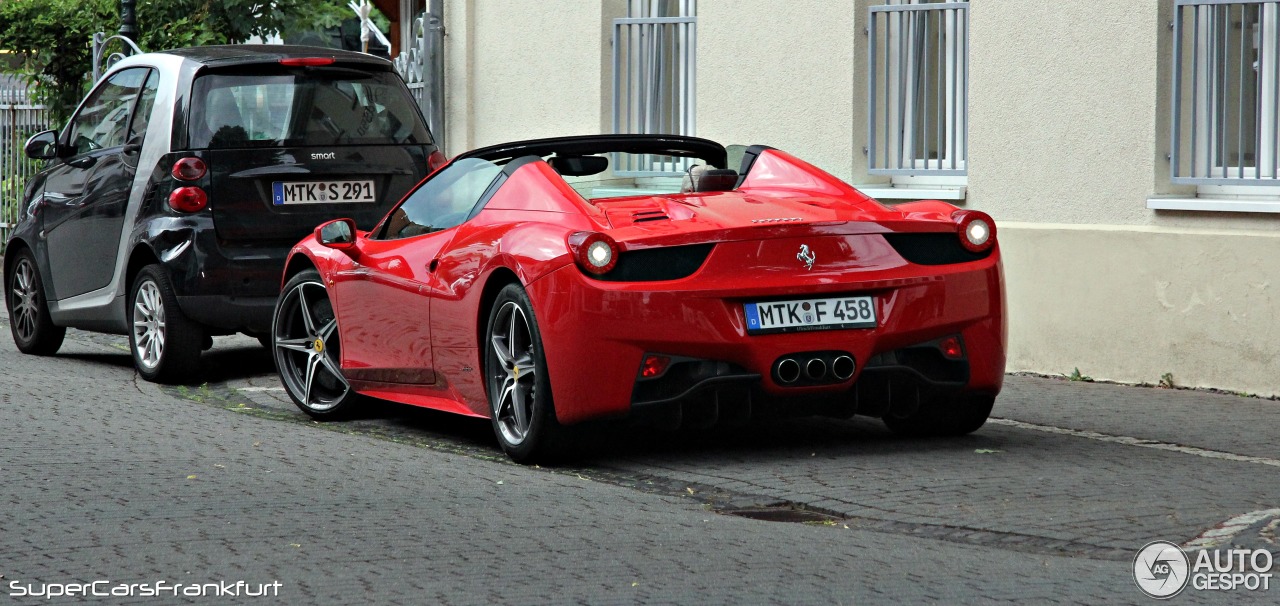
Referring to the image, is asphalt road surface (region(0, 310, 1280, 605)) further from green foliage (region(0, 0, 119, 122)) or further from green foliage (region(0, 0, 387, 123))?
green foliage (region(0, 0, 119, 122))

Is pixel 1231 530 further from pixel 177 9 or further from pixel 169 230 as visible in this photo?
pixel 177 9

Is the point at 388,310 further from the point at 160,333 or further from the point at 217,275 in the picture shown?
the point at 160,333

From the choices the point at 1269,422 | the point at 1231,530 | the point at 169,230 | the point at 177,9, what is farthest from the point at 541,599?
the point at 177,9

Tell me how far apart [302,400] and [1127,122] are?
474cm

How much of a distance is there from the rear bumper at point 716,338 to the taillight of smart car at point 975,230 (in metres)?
0.11

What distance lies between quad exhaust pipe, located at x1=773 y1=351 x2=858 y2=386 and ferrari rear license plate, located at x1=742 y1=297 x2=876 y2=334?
0.35 ft

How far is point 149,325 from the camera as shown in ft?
34.7

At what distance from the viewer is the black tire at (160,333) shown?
405 inches

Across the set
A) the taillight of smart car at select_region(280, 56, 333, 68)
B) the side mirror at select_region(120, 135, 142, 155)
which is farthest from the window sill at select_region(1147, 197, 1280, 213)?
the side mirror at select_region(120, 135, 142, 155)

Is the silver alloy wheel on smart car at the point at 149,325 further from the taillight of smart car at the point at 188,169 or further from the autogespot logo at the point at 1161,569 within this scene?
the autogespot logo at the point at 1161,569

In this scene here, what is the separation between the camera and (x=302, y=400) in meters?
9.05

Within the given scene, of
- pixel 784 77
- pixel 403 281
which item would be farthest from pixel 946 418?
pixel 784 77

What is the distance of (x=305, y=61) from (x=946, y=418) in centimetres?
458

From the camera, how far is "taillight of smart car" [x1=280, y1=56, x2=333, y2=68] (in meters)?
10.5
